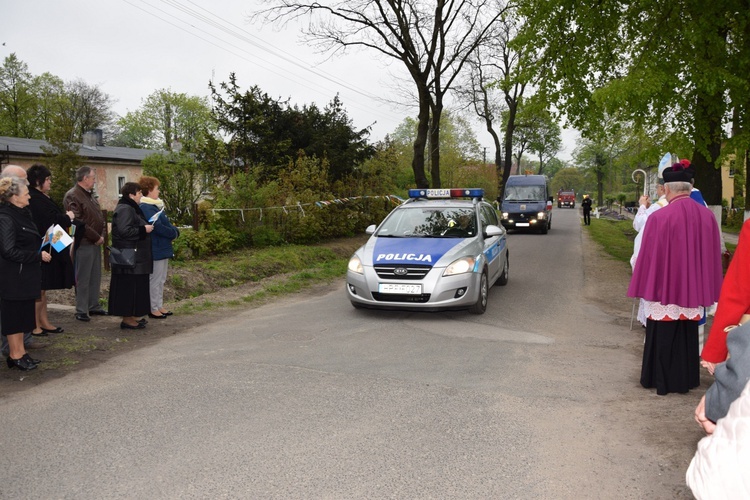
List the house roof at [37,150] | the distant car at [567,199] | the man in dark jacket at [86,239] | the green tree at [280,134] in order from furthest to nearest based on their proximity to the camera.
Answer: the distant car at [567,199] → the house roof at [37,150] → the green tree at [280,134] → the man in dark jacket at [86,239]

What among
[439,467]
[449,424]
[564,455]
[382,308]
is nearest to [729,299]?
[564,455]

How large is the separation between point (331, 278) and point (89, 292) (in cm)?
573

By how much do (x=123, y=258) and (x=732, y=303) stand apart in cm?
674

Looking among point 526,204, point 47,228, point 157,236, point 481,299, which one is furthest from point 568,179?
point 47,228

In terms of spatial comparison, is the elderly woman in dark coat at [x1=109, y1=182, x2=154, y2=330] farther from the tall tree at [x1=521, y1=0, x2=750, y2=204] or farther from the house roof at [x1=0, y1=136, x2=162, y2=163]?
the house roof at [x1=0, y1=136, x2=162, y2=163]

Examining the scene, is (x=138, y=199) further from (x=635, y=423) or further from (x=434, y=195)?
(x=635, y=423)

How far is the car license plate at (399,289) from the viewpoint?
27.6 feet

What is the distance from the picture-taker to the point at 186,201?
1465cm

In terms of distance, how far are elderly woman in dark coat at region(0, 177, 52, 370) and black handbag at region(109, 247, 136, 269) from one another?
1459 millimetres

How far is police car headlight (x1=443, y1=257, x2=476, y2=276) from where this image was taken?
8.48 metres

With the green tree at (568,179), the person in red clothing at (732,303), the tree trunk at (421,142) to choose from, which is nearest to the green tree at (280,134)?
the tree trunk at (421,142)

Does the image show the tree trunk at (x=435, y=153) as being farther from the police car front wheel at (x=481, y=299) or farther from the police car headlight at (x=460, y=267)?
the police car headlight at (x=460, y=267)

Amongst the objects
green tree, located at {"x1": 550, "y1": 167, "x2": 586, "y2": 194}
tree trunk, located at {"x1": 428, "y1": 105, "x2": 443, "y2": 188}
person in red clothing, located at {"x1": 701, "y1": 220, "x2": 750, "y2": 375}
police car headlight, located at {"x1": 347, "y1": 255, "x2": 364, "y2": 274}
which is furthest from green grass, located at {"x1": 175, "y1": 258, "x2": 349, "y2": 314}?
green tree, located at {"x1": 550, "y1": 167, "x2": 586, "y2": 194}

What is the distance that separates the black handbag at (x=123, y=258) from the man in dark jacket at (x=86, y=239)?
71 cm
